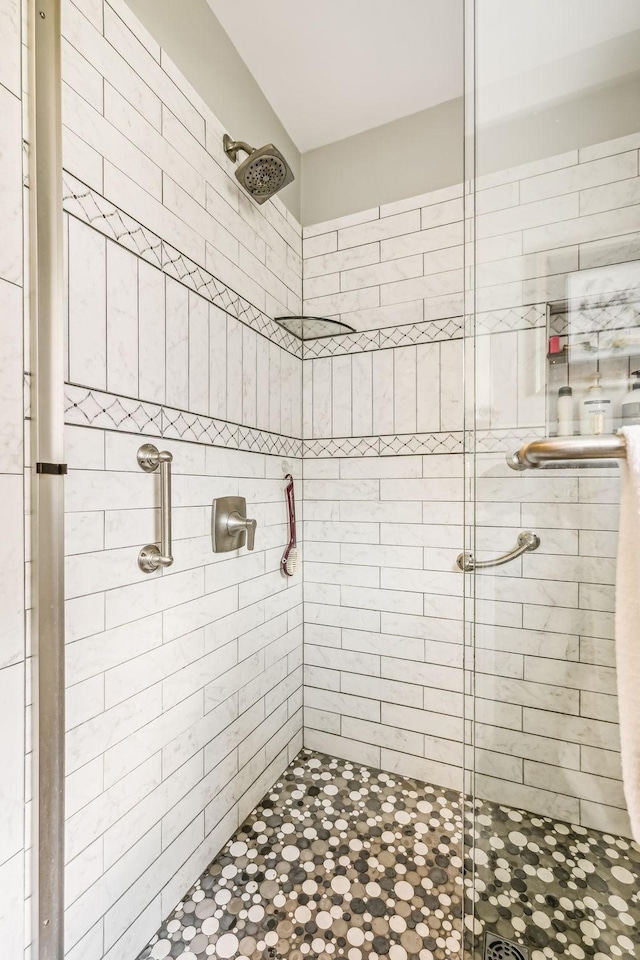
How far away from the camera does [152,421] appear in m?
0.99

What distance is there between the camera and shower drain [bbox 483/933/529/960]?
0.85 meters

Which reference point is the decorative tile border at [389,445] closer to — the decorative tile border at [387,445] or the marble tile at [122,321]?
the decorative tile border at [387,445]

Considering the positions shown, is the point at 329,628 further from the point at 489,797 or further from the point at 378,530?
the point at 489,797

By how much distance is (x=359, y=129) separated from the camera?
1.69m

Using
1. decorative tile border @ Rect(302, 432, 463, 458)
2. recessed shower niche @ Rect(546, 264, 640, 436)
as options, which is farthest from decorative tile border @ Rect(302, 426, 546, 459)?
recessed shower niche @ Rect(546, 264, 640, 436)

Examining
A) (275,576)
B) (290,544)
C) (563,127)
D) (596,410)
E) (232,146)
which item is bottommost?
(275,576)

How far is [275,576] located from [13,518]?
3.20 ft

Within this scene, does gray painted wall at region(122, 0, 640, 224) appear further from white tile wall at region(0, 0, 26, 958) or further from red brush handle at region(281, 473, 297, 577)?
red brush handle at region(281, 473, 297, 577)

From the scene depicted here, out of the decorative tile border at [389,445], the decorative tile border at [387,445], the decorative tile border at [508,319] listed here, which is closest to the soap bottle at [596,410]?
the decorative tile border at [508,319]

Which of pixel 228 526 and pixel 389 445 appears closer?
pixel 228 526

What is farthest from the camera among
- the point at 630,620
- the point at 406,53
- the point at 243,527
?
the point at 406,53

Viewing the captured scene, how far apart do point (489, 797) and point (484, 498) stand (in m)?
0.71

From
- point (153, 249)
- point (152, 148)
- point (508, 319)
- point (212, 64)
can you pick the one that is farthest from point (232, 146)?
point (508, 319)

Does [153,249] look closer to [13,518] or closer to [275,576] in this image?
[13,518]
